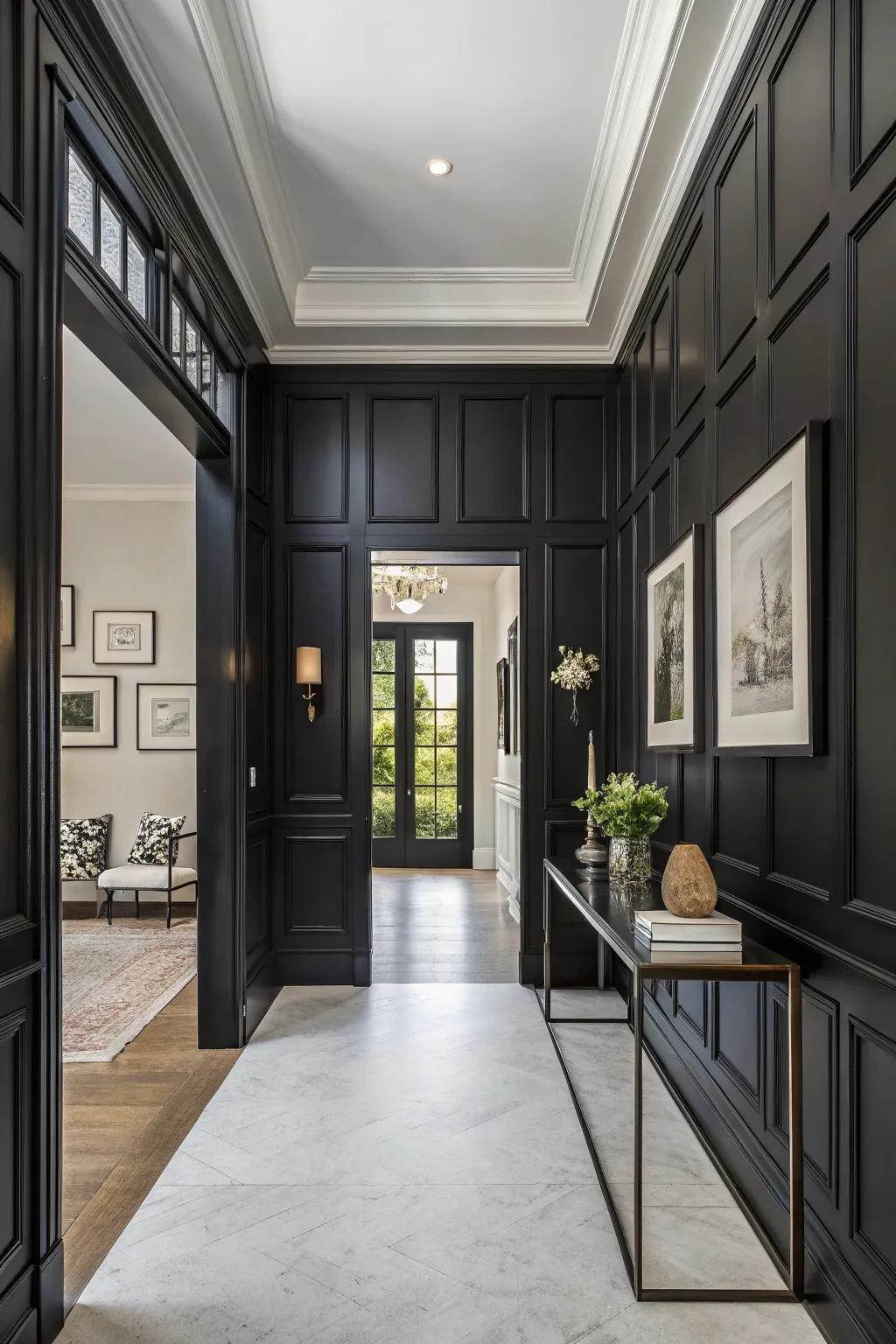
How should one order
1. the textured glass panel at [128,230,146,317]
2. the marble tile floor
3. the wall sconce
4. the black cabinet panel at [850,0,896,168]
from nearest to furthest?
1. the black cabinet panel at [850,0,896,168]
2. the marble tile floor
3. the textured glass panel at [128,230,146,317]
4. the wall sconce

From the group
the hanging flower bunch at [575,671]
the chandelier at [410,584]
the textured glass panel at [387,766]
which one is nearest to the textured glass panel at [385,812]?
the textured glass panel at [387,766]

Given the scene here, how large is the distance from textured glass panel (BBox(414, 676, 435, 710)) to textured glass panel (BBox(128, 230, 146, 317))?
6194 mm

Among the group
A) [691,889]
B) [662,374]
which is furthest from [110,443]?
[691,889]

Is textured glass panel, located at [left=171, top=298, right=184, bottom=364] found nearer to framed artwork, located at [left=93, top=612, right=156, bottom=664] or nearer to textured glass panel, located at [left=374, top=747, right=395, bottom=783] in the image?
framed artwork, located at [left=93, top=612, right=156, bottom=664]

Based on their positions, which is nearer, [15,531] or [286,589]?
[15,531]

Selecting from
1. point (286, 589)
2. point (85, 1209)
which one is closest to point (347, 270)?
point (286, 589)

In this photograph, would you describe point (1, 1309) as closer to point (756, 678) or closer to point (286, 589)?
point (756, 678)

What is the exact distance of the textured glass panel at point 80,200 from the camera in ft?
7.72

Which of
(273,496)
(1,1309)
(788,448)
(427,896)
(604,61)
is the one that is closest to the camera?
(1,1309)

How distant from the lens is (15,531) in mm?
1936

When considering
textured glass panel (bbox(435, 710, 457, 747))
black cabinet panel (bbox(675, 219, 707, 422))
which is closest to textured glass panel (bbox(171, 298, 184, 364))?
black cabinet panel (bbox(675, 219, 707, 422))

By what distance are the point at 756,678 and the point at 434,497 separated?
8.55 feet

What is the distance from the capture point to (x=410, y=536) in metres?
4.67

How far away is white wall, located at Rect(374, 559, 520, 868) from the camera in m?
8.77
